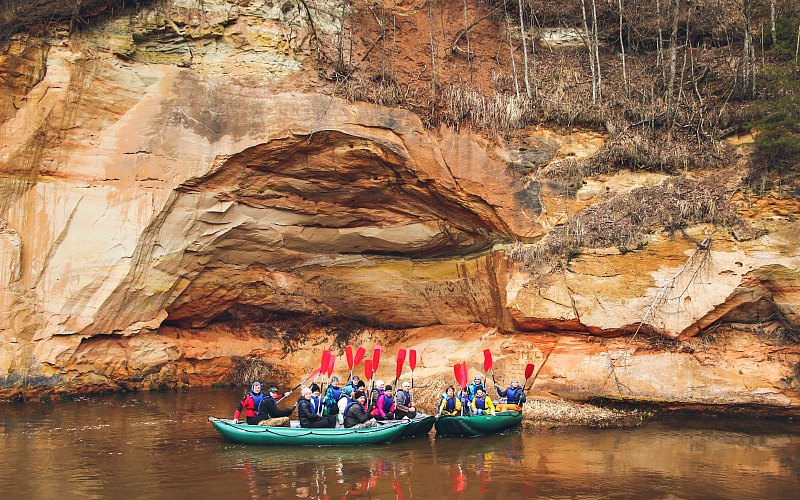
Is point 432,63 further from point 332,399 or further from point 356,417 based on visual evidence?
point 356,417

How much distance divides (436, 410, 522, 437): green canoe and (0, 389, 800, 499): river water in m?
0.19

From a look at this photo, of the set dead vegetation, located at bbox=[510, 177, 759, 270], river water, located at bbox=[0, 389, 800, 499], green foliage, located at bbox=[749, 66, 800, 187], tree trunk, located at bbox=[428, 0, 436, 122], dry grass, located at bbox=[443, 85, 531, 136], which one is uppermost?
tree trunk, located at bbox=[428, 0, 436, 122]

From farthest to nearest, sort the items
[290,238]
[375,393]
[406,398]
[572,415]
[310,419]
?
[290,238] → [375,393] → [572,415] → [406,398] → [310,419]

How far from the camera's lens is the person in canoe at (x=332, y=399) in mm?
12102

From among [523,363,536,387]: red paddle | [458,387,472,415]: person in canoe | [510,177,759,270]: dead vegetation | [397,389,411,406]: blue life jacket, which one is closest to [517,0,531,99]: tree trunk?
[510,177,759,270]: dead vegetation

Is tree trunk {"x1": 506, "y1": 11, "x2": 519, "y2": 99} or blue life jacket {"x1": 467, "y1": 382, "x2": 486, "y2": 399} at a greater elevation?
tree trunk {"x1": 506, "y1": 11, "x2": 519, "y2": 99}

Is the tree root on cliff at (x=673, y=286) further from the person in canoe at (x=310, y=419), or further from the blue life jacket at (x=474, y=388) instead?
the person in canoe at (x=310, y=419)

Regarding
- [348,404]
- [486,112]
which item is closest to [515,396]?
[348,404]

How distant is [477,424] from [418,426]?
1.03 m

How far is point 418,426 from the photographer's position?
A: 39.3ft

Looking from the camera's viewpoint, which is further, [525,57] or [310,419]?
[525,57]

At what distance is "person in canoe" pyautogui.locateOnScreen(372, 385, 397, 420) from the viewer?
12.1m

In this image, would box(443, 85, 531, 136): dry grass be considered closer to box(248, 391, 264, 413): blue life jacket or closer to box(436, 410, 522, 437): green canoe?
box(436, 410, 522, 437): green canoe

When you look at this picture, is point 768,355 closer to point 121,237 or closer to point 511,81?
point 511,81
